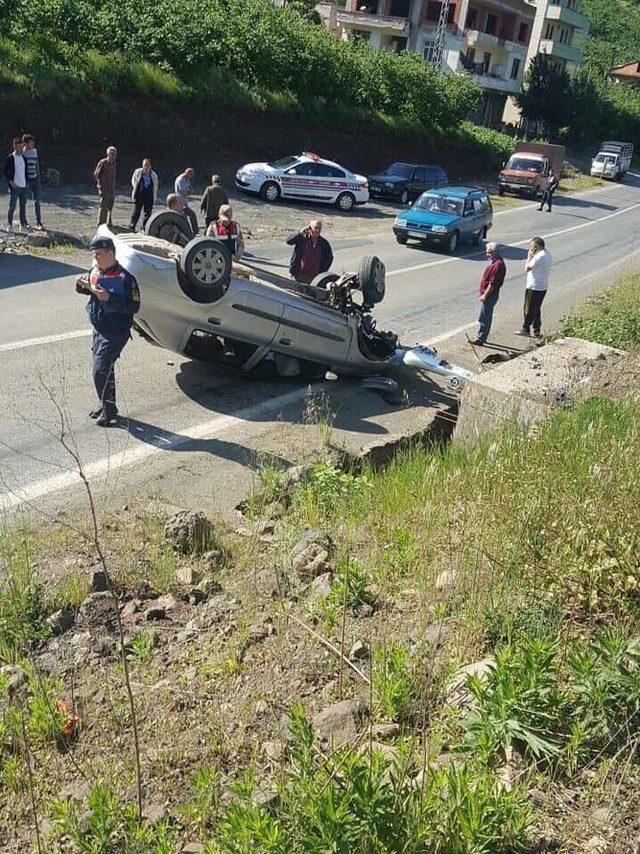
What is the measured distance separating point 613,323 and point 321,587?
8999mm

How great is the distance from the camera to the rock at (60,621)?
15.6 ft

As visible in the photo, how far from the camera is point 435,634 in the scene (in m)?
4.53

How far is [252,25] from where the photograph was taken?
31.3 meters

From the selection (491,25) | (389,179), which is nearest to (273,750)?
(389,179)

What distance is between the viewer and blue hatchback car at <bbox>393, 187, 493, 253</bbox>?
72.1 ft

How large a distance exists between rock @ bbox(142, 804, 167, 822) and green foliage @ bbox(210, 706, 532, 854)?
0.32m

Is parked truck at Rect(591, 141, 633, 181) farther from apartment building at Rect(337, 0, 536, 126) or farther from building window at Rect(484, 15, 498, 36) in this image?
building window at Rect(484, 15, 498, 36)

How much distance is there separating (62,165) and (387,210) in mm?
11458

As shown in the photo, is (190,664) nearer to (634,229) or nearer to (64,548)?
(64,548)

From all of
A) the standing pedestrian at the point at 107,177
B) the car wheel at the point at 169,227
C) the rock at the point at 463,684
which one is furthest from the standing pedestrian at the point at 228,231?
the rock at the point at 463,684

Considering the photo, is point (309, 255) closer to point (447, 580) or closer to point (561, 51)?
point (447, 580)

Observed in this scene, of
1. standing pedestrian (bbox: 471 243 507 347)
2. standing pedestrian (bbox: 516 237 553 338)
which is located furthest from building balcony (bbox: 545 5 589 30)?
standing pedestrian (bbox: 471 243 507 347)

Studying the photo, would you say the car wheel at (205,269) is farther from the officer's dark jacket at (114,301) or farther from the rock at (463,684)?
the rock at (463,684)

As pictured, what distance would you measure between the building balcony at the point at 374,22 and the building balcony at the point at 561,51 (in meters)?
22.4
